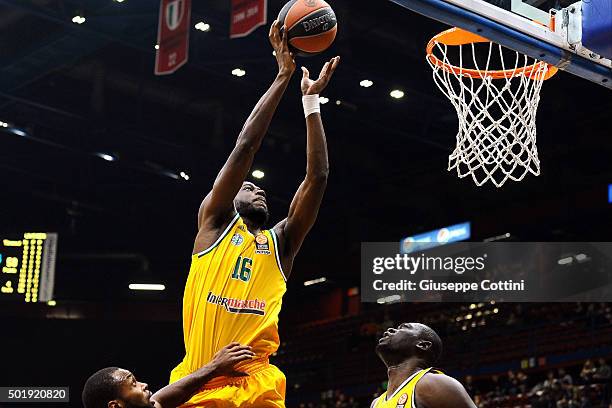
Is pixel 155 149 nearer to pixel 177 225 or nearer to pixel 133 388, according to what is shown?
pixel 177 225

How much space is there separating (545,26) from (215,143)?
1268cm

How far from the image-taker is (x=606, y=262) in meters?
18.9

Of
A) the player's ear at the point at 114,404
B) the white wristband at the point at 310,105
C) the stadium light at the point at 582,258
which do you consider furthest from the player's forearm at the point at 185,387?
the stadium light at the point at 582,258

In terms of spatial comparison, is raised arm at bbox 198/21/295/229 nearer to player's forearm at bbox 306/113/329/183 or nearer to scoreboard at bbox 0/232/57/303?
player's forearm at bbox 306/113/329/183

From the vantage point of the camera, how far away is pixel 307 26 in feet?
13.4

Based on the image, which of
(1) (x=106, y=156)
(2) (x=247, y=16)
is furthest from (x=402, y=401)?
(1) (x=106, y=156)

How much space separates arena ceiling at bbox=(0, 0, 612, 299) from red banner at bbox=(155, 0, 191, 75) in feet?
6.13

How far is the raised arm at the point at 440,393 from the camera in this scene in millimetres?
3900

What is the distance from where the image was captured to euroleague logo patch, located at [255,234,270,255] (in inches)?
155

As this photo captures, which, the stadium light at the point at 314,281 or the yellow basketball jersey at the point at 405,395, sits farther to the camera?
the stadium light at the point at 314,281

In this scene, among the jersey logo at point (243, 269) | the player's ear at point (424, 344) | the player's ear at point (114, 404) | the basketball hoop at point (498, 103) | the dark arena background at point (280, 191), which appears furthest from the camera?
the dark arena background at point (280, 191)

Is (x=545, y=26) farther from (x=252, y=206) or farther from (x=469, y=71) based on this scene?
(x=252, y=206)

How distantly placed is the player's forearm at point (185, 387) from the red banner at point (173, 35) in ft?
25.5

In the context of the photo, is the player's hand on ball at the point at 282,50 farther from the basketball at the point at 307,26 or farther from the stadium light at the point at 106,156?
the stadium light at the point at 106,156
